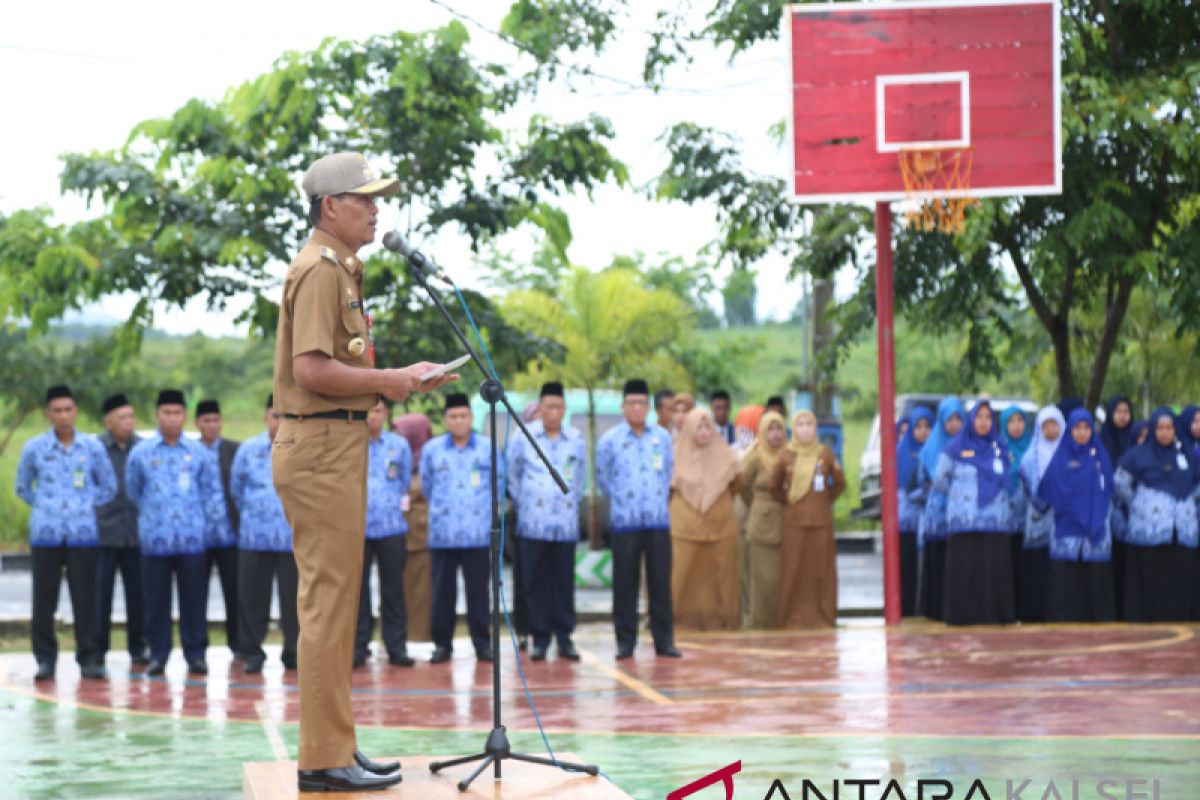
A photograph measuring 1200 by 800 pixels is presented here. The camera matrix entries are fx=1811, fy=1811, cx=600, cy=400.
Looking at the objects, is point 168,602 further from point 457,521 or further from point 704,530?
point 704,530

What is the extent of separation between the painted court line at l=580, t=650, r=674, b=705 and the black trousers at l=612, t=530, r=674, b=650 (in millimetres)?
254

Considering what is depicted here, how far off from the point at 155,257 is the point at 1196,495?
8371 millimetres

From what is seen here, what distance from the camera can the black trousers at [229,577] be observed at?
1168cm

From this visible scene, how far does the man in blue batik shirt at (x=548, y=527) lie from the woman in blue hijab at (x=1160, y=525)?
4288mm

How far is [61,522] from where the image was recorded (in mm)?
10789

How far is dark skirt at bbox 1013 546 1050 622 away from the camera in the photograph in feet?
44.2

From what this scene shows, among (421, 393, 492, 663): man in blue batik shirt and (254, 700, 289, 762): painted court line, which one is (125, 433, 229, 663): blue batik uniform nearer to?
(421, 393, 492, 663): man in blue batik shirt

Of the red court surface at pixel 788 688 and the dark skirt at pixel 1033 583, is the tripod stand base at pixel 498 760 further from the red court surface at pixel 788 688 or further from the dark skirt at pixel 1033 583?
the dark skirt at pixel 1033 583

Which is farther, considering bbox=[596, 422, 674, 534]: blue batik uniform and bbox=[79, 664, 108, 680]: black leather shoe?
bbox=[596, 422, 674, 534]: blue batik uniform

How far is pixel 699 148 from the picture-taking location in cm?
1542

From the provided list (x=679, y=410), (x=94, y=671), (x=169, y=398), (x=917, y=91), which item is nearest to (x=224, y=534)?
(x=169, y=398)

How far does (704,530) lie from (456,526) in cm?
223

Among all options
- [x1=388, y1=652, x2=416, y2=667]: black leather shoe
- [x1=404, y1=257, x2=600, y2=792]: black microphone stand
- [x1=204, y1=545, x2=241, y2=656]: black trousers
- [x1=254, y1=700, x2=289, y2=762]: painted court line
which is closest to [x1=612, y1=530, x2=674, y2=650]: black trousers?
[x1=388, y1=652, x2=416, y2=667]: black leather shoe

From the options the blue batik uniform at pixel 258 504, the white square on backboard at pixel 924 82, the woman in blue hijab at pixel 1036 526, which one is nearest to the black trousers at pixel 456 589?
the blue batik uniform at pixel 258 504
